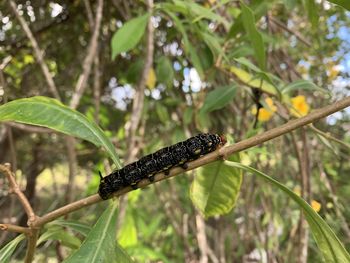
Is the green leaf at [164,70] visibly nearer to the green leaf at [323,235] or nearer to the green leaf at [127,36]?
the green leaf at [127,36]

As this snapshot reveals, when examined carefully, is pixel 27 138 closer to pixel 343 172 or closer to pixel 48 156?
pixel 48 156

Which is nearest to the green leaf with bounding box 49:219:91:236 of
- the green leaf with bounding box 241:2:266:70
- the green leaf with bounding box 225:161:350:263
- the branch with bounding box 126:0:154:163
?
the green leaf with bounding box 225:161:350:263

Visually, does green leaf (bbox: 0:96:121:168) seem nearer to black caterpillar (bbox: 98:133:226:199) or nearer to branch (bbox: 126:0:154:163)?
black caterpillar (bbox: 98:133:226:199)

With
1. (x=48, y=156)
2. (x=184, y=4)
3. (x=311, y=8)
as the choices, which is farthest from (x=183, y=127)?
(x=48, y=156)

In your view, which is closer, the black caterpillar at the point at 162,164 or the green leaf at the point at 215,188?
the black caterpillar at the point at 162,164

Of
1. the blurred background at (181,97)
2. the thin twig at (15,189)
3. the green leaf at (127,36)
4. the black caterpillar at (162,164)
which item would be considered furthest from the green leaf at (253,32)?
the thin twig at (15,189)

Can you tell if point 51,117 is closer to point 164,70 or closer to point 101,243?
point 101,243

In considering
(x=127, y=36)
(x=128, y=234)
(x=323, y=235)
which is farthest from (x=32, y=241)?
(x=128, y=234)
